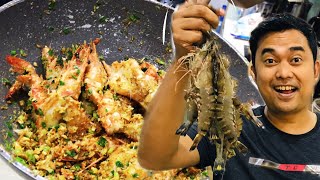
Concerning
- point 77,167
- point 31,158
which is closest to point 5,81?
point 31,158

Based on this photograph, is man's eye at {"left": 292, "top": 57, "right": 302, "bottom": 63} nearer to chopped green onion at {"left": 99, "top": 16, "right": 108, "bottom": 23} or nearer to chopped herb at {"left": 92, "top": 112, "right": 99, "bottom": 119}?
chopped herb at {"left": 92, "top": 112, "right": 99, "bottom": 119}

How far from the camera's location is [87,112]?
3.28m

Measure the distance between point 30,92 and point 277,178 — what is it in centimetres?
195

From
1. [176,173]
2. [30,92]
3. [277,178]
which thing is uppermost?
[277,178]

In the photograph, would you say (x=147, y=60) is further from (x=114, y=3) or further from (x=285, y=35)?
(x=285, y=35)

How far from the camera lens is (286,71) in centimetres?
199

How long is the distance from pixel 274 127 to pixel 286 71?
0.39 m

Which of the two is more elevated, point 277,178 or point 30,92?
point 277,178

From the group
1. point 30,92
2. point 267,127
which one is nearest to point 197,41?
point 267,127

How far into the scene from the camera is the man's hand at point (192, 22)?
1393 millimetres

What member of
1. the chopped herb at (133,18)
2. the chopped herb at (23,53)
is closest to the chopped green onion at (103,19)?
the chopped herb at (133,18)

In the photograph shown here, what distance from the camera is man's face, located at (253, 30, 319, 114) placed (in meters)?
2.02

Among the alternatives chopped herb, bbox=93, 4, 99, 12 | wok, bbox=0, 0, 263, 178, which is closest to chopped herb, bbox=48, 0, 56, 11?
wok, bbox=0, 0, 263, 178

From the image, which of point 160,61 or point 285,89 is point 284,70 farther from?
point 160,61
